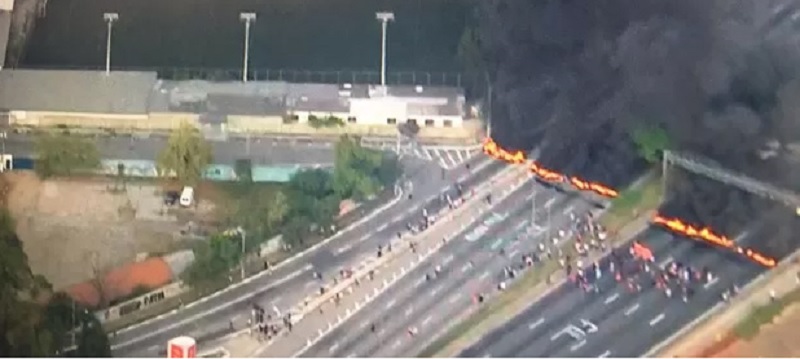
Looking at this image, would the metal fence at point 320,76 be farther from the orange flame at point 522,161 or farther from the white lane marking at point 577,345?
the white lane marking at point 577,345

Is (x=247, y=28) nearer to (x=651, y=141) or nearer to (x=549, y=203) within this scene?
(x=549, y=203)

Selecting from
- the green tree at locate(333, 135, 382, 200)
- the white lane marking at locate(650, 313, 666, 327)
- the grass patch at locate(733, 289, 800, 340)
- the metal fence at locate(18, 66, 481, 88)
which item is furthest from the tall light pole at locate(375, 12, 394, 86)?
the grass patch at locate(733, 289, 800, 340)

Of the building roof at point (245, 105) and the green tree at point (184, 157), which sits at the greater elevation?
the building roof at point (245, 105)

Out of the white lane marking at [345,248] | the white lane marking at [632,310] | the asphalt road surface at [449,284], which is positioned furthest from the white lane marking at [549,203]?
the white lane marking at [345,248]

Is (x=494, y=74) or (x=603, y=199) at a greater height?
(x=494, y=74)

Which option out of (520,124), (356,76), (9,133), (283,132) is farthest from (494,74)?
(9,133)

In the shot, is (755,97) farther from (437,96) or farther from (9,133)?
(9,133)
